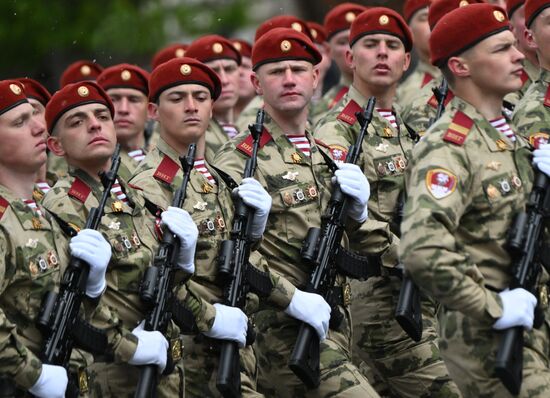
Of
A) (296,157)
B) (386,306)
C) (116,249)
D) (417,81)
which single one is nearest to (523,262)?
(296,157)

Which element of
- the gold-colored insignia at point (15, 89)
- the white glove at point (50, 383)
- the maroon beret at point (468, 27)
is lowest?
the white glove at point (50, 383)

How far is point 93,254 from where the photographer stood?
796 centimetres

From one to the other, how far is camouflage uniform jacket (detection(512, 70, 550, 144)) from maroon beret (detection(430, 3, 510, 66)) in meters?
1.01

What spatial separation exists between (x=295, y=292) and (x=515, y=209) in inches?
70.2

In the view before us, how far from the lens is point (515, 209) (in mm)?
7484

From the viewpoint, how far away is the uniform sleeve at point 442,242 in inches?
282

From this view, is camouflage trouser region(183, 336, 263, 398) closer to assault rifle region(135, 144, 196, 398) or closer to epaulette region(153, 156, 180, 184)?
assault rifle region(135, 144, 196, 398)

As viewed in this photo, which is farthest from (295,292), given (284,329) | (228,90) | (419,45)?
(419,45)

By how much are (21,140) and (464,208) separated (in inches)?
94.4

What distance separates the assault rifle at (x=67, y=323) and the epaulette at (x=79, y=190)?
766mm

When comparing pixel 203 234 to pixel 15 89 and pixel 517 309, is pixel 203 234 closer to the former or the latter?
pixel 15 89

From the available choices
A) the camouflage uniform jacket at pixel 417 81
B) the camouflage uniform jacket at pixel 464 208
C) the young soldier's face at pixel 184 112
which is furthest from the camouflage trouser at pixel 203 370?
the camouflage uniform jacket at pixel 417 81

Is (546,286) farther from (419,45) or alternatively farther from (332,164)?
(419,45)

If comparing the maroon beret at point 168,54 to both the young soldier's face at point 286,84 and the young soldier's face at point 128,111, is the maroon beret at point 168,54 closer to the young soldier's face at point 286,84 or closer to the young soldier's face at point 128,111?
the young soldier's face at point 128,111
